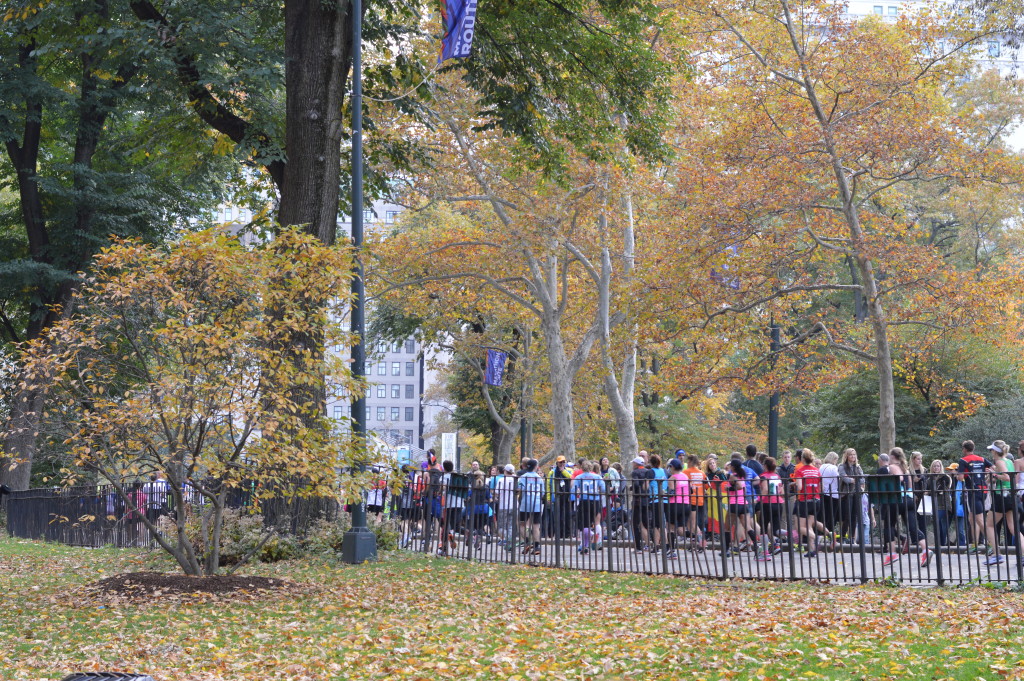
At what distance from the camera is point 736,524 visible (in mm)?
15055

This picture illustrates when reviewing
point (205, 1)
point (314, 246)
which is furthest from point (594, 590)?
point (205, 1)

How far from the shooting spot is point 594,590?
13.5 m

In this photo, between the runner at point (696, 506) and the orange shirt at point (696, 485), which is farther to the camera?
the orange shirt at point (696, 485)

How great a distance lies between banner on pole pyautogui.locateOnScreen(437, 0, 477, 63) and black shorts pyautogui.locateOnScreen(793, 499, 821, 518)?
812cm

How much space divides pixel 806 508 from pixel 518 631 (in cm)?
→ 594

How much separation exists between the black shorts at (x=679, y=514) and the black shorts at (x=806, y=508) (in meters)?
1.63

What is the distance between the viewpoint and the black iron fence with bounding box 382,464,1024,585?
1393 cm

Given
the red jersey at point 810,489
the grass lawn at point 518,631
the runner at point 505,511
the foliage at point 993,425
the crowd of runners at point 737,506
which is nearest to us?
the grass lawn at point 518,631

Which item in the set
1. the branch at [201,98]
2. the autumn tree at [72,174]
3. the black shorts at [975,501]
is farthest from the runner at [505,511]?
the autumn tree at [72,174]

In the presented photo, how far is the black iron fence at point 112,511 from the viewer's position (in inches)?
666

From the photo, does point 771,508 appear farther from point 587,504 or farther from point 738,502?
point 587,504

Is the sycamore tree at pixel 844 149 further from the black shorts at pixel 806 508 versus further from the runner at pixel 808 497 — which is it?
the black shorts at pixel 806 508

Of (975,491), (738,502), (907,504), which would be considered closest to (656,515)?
(738,502)

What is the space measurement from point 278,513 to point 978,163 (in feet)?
52.6
